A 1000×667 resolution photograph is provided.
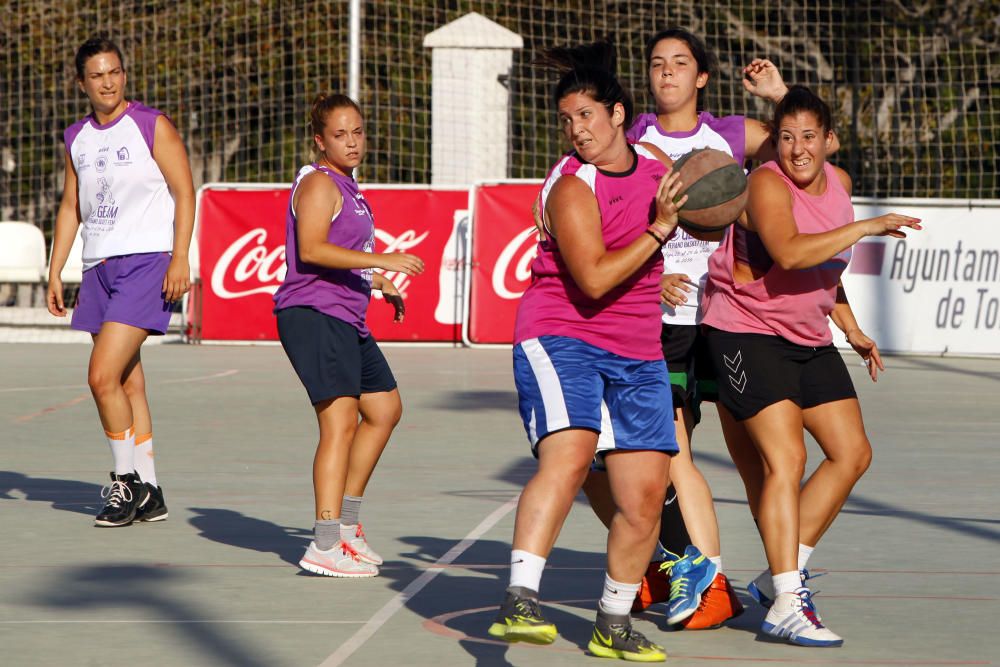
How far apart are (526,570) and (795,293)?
1.39m

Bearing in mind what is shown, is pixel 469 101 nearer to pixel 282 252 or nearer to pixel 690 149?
pixel 282 252

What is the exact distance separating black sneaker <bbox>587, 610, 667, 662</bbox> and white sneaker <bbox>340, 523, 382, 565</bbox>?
161cm

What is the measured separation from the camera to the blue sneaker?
5414 millimetres

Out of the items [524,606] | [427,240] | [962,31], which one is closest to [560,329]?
[524,606]

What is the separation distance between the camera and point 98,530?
7355mm

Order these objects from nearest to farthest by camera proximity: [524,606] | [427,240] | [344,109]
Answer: [524,606] → [344,109] → [427,240]

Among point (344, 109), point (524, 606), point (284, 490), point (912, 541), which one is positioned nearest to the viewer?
point (524, 606)

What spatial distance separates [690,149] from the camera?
238 inches

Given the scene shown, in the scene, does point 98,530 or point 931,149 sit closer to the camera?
point 98,530

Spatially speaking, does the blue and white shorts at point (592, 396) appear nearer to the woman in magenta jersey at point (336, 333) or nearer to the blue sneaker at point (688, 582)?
the blue sneaker at point (688, 582)

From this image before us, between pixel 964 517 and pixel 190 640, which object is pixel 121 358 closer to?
pixel 190 640

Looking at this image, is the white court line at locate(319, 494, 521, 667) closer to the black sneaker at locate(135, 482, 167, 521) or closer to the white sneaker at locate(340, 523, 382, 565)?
the white sneaker at locate(340, 523, 382, 565)

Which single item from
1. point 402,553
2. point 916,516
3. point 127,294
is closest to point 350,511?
point 402,553

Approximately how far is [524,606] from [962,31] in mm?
25719
